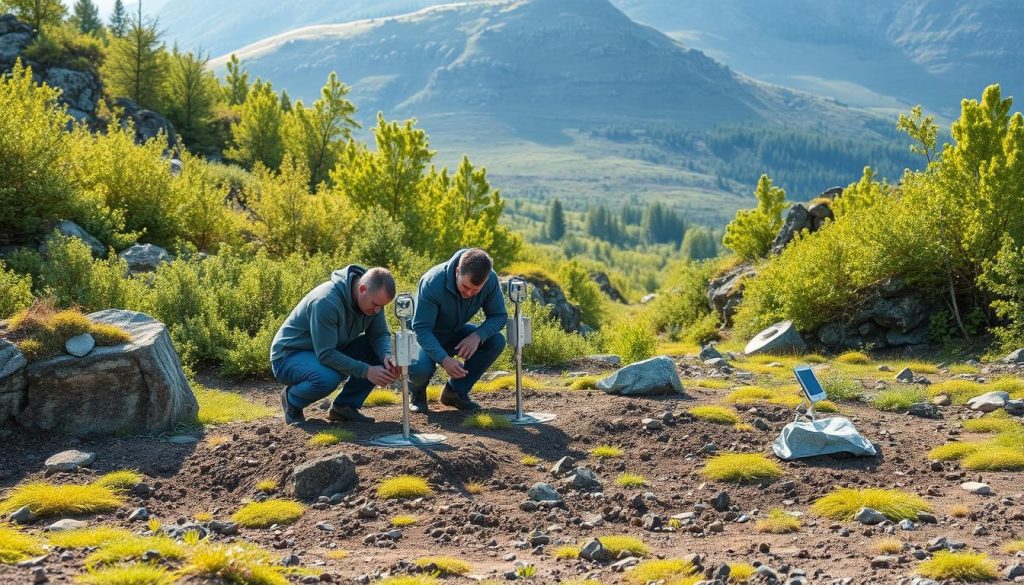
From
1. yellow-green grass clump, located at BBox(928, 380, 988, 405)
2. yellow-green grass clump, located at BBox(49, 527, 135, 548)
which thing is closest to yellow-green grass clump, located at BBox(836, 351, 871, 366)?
yellow-green grass clump, located at BBox(928, 380, 988, 405)

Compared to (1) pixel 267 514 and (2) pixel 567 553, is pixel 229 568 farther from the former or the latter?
(2) pixel 567 553

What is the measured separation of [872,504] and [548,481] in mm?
3282

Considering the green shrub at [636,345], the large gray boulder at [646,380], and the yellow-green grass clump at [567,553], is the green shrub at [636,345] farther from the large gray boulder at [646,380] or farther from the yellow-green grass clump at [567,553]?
the yellow-green grass clump at [567,553]

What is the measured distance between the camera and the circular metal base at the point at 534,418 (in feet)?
41.3

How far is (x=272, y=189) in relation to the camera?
32375 mm

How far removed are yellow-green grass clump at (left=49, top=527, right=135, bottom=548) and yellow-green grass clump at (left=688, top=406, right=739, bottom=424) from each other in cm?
724

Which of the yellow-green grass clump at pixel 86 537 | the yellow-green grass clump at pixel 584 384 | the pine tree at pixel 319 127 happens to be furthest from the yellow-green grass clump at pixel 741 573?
the pine tree at pixel 319 127

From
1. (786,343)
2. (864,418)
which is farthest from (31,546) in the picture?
(786,343)

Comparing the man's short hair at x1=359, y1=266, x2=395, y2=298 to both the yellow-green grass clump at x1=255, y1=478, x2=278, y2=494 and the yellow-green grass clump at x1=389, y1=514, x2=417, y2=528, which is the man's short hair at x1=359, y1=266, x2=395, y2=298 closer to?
the yellow-green grass clump at x1=255, y1=478, x2=278, y2=494

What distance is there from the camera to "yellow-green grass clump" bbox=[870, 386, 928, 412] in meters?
14.2

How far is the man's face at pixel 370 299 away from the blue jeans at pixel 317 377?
2.79ft

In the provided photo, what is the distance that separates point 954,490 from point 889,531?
1.89 meters

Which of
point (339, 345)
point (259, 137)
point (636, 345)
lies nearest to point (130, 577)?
point (339, 345)

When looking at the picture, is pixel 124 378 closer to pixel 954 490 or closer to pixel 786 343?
pixel 954 490
